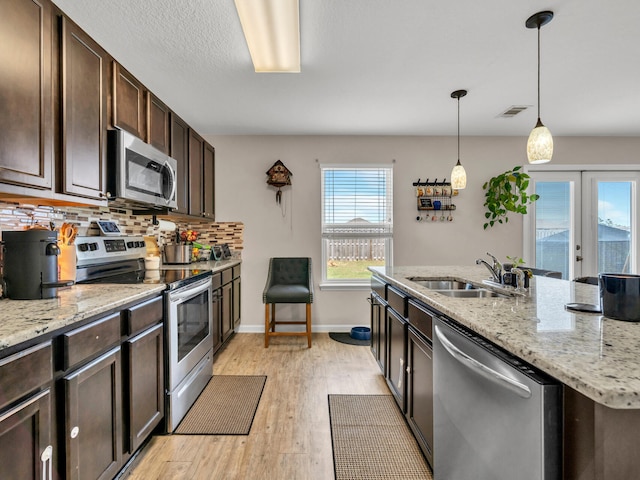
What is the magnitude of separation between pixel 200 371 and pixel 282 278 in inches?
63.5

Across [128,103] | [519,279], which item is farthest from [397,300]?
[128,103]

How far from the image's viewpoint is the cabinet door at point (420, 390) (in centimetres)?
152

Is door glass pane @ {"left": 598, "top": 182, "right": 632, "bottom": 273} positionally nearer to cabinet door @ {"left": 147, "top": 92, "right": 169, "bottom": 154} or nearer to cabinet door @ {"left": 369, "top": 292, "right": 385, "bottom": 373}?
cabinet door @ {"left": 369, "top": 292, "right": 385, "bottom": 373}

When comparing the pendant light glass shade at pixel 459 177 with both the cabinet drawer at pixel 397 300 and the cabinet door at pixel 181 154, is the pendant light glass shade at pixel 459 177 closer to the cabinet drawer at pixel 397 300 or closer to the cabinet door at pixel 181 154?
the cabinet drawer at pixel 397 300

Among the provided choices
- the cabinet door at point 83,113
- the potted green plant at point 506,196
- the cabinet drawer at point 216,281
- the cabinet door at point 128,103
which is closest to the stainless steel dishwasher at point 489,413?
the cabinet door at point 83,113

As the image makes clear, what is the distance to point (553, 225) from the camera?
13.8 feet

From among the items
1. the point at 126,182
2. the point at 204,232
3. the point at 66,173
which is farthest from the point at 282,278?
the point at 66,173

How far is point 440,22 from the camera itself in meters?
1.93

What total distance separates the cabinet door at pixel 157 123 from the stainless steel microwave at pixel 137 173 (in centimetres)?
10

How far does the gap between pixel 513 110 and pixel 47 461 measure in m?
4.04

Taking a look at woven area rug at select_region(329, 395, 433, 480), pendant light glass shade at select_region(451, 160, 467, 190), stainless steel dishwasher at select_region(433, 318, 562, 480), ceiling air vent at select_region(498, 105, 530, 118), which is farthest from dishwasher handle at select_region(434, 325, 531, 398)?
ceiling air vent at select_region(498, 105, 530, 118)

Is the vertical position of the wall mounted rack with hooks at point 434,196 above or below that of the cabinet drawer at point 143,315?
above

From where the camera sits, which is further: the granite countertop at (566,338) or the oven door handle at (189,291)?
the oven door handle at (189,291)

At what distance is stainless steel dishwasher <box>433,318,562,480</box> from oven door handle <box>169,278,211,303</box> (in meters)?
1.44
